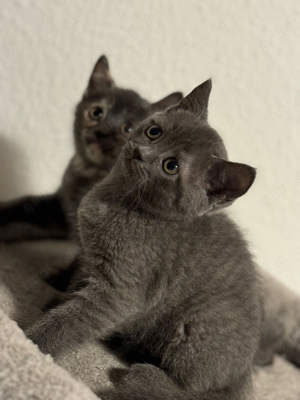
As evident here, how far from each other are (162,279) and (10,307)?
36 cm

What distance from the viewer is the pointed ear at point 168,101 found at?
1.30m

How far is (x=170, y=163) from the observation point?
90 cm

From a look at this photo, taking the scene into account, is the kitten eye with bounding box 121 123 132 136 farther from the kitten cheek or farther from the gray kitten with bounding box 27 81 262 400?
the gray kitten with bounding box 27 81 262 400

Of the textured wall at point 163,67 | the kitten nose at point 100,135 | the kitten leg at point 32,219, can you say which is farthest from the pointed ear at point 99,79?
the kitten leg at point 32,219

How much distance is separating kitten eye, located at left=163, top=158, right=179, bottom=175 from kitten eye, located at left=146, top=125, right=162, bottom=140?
3.1 inches

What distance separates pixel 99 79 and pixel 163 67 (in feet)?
1.14

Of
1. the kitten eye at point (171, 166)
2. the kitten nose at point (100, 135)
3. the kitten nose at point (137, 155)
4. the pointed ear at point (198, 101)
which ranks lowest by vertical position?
the kitten nose at point (100, 135)

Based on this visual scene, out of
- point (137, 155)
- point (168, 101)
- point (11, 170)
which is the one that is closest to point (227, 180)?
point (137, 155)

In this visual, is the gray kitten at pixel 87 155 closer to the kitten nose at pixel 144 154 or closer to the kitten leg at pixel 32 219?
the kitten leg at pixel 32 219

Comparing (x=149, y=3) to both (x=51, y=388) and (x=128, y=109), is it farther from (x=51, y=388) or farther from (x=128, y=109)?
(x=51, y=388)

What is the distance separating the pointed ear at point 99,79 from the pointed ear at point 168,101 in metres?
0.19

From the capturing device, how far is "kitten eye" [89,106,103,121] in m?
1.37

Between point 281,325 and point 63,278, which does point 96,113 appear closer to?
point 63,278

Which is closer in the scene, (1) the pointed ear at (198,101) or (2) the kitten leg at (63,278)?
(1) the pointed ear at (198,101)
